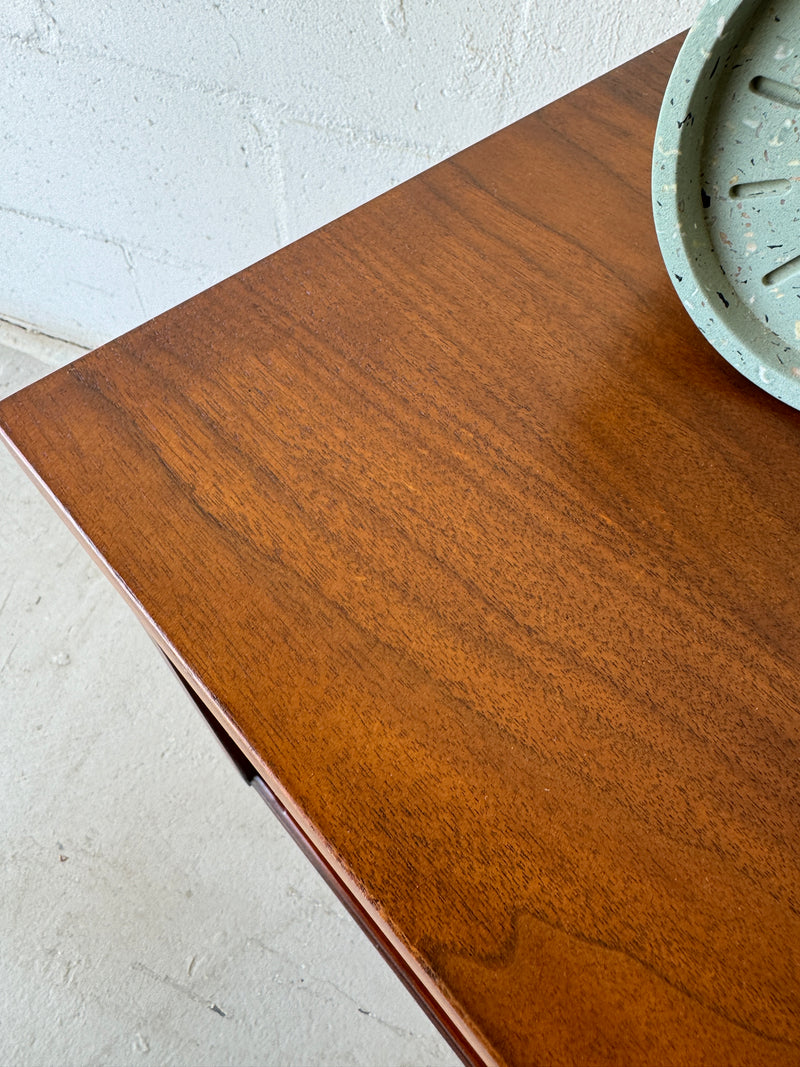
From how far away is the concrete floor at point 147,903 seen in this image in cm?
94

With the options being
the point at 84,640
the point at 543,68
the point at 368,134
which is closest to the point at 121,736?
the point at 84,640

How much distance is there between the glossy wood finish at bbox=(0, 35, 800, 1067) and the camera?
277 millimetres

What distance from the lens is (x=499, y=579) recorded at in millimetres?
355

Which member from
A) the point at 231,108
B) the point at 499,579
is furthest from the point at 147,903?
the point at 231,108

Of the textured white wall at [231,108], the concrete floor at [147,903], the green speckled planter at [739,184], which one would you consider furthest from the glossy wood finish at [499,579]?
the concrete floor at [147,903]

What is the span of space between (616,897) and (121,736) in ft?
3.28

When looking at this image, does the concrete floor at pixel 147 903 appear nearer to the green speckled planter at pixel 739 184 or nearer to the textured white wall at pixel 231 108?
the textured white wall at pixel 231 108

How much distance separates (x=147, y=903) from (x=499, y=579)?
86 cm

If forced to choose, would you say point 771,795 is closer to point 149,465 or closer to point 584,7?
point 149,465

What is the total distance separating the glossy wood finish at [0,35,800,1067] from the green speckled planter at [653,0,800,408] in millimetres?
30

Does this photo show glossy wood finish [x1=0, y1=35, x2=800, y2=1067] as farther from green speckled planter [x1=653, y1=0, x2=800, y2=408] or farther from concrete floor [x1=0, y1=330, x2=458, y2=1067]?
concrete floor [x1=0, y1=330, x2=458, y2=1067]

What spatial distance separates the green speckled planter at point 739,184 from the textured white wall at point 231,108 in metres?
0.46

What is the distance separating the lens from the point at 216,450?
1.30 ft

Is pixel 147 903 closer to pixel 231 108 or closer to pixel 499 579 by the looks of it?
pixel 499 579
